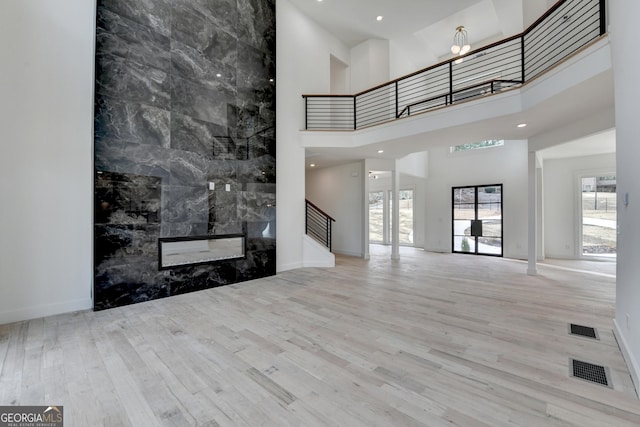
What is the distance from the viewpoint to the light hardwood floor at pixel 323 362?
164 cm

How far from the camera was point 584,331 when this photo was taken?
9.26 ft

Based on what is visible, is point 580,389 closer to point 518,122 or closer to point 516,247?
point 518,122

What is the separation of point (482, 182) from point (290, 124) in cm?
633

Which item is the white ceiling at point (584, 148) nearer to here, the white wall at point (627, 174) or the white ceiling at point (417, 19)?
the white ceiling at point (417, 19)

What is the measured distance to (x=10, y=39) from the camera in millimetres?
3084

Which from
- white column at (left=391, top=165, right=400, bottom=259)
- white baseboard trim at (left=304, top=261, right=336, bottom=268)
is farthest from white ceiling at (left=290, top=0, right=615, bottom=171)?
white baseboard trim at (left=304, top=261, right=336, bottom=268)

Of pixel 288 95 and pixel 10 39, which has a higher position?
pixel 288 95

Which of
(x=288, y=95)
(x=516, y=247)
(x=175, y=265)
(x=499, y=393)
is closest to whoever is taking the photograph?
(x=499, y=393)

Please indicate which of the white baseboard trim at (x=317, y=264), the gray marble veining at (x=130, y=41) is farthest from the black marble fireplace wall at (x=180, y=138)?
the white baseboard trim at (x=317, y=264)

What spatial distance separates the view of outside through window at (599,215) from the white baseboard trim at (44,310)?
1098 cm

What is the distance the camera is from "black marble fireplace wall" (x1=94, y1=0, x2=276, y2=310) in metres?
3.57

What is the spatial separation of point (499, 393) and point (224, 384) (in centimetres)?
192

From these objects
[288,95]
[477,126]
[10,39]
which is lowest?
[477,126]

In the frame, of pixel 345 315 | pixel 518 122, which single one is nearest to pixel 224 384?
pixel 345 315
